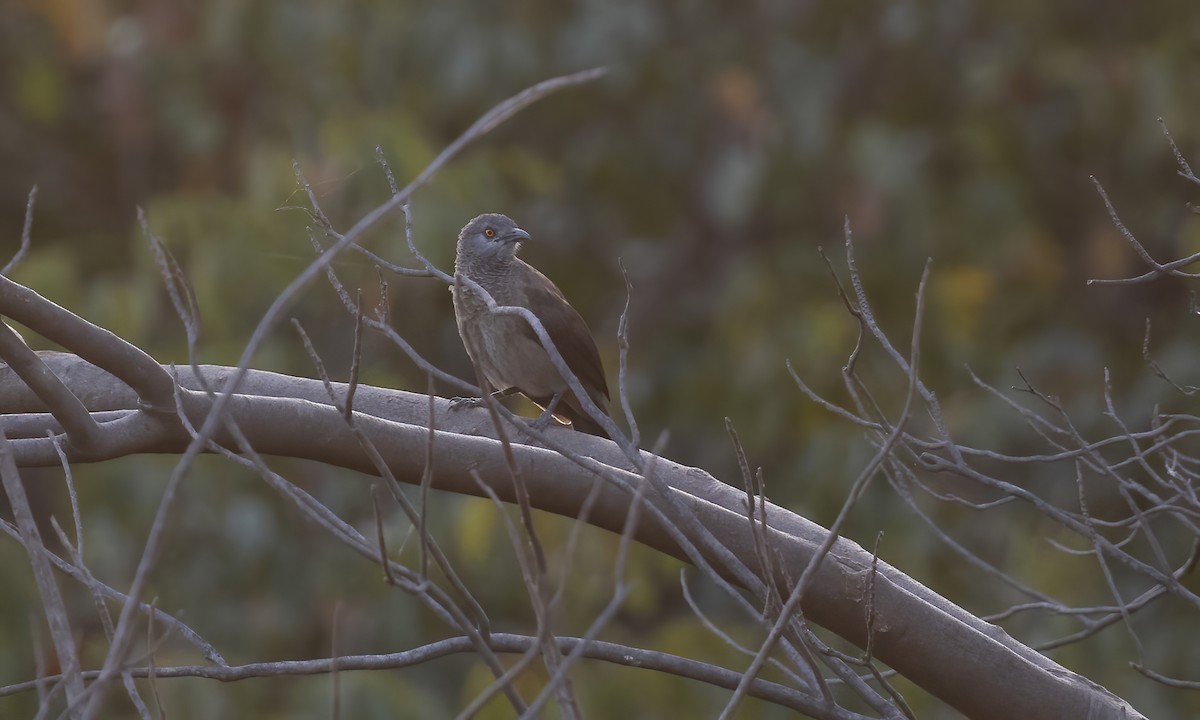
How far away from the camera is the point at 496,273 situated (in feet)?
21.5

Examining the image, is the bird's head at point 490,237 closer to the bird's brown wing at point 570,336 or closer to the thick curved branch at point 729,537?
the bird's brown wing at point 570,336

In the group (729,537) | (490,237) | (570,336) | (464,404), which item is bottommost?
(729,537)

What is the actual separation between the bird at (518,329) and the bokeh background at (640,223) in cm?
29

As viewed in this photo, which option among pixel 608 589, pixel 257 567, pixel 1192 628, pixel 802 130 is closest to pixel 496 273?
pixel 608 589

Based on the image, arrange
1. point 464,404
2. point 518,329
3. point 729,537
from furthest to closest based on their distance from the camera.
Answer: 1. point 518,329
2. point 464,404
3. point 729,537

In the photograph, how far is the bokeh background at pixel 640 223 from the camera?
706 centimetres

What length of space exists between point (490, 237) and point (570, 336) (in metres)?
0.68

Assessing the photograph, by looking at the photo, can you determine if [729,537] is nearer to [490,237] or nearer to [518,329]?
[518,329]

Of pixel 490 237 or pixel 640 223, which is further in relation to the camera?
pixel 640 223

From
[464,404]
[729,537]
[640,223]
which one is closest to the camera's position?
[729,537]

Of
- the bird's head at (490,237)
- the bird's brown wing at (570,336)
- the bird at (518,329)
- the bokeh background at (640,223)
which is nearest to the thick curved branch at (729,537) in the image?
the bird at (518,329)

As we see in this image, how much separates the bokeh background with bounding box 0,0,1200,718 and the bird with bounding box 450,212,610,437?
0.94ft

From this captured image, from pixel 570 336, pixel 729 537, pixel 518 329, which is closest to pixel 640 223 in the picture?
pixel 570 336

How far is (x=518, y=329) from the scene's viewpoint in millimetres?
6008
